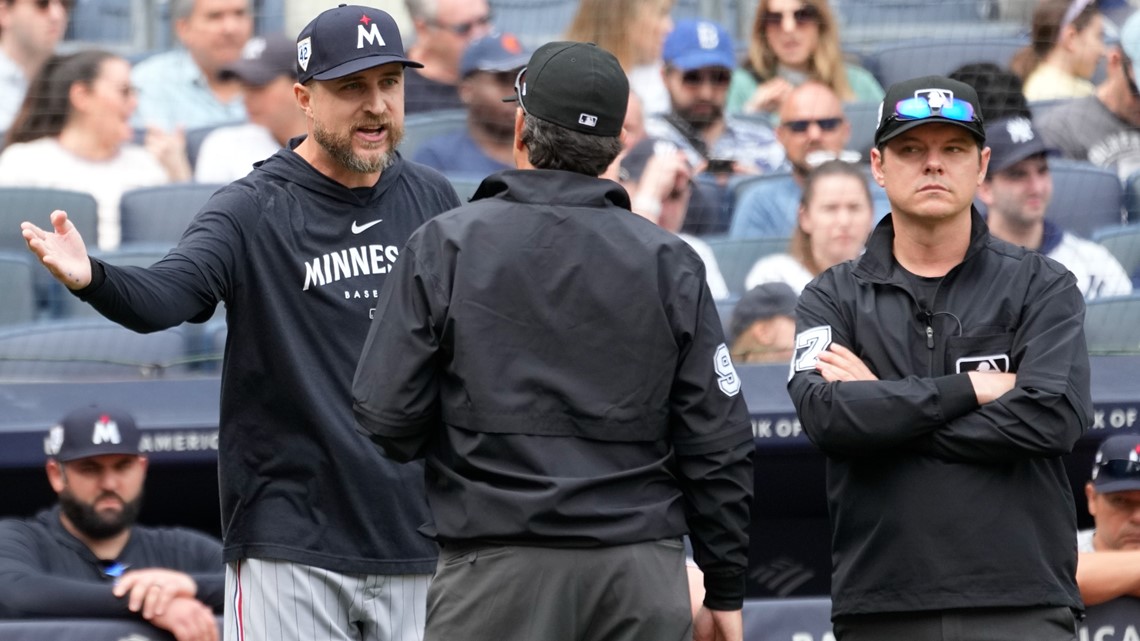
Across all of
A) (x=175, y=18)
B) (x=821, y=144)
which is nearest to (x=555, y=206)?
(x=821, y=144)

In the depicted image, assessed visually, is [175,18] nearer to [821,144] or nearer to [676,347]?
[821,144]

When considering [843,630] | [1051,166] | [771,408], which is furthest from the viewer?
[1051,166]

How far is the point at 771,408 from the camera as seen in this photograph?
4.43 meters

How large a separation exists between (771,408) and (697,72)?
2044mm

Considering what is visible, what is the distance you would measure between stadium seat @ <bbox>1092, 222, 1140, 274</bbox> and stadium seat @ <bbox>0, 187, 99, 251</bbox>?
349 cm

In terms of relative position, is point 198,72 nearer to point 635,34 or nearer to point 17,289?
point 17,289

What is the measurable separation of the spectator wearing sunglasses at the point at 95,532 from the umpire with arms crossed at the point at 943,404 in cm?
192

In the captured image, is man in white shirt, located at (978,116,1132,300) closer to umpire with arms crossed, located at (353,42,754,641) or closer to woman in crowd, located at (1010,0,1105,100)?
woman in crowd, located at (1010,0,1105,100)

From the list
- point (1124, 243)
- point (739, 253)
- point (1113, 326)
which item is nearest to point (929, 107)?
point (1113, 326)

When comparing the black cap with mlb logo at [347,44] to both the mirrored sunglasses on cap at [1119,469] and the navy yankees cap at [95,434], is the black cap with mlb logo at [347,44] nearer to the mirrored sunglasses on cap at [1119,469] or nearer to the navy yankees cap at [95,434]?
the navy yankees cap at [95,434]

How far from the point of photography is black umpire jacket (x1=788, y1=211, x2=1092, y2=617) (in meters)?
2.75

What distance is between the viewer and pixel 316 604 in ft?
9.60

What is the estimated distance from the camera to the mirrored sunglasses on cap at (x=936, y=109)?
291cm

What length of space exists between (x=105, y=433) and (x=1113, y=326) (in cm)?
297
